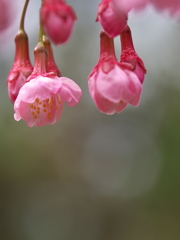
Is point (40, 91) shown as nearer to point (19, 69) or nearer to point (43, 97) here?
point (43, 97)

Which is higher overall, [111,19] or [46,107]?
[111,19]

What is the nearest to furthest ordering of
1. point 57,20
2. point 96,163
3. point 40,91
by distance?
point 57,20
point 40,91
point 96,163

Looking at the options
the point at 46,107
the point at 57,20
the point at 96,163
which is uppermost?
the point at 57,20

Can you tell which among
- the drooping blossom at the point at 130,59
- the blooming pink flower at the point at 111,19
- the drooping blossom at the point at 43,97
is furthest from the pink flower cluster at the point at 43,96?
the blooming pink flower at the point at 111,19

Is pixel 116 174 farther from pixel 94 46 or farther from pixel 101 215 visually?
pixel 94 46

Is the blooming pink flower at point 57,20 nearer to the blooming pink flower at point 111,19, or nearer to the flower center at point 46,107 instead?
the blooming pink flower at point 111,19

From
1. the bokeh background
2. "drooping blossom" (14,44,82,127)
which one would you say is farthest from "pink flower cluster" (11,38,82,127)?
the bokeh background

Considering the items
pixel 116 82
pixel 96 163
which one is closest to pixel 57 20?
pixel 116 82

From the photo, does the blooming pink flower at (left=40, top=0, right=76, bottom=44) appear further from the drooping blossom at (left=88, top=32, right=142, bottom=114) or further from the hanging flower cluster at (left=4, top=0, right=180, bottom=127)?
the drooping blossom at (left=88, top=32, right=142, bottom=114)
